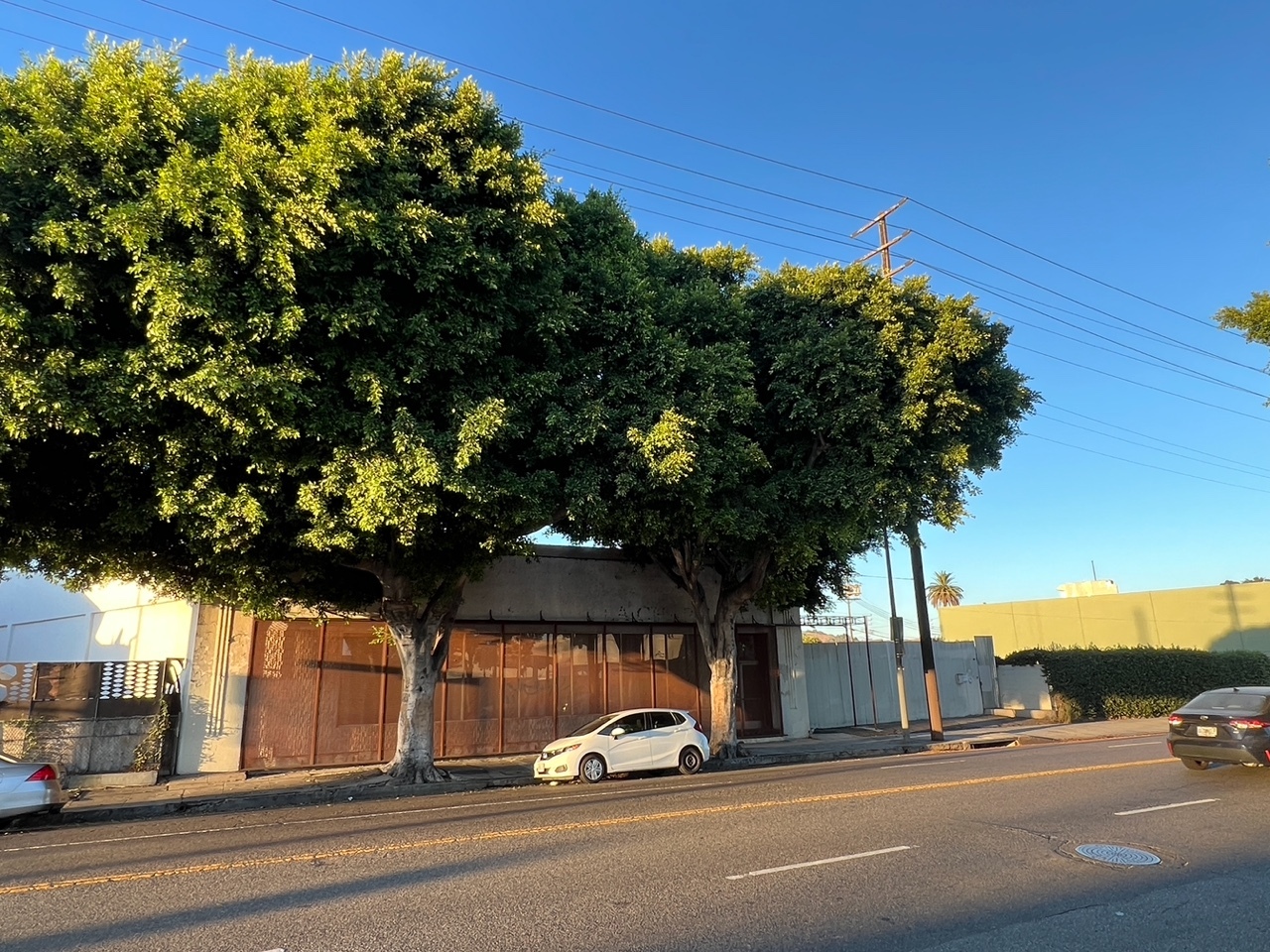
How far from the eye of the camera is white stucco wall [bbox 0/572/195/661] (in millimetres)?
19094

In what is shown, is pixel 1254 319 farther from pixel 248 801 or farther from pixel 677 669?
pixel 248 801

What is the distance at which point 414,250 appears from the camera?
37.2 feet

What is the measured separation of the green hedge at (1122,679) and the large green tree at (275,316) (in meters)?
22.2

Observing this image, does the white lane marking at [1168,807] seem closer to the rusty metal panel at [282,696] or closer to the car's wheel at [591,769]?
the car's wheel at [591,769]

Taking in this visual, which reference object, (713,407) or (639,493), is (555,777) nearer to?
(639,493)

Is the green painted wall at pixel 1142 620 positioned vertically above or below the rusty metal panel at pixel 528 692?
above

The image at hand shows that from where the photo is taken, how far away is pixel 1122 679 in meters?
28.4

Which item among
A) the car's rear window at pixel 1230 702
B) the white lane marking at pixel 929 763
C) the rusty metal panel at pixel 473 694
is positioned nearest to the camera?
the car's rear window at pixel 1230 702

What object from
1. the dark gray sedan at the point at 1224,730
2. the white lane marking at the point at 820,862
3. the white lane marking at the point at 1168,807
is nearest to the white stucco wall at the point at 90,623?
the white lane marking at the point at 820,862

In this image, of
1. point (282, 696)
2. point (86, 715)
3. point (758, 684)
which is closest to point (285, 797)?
point (282, 696)

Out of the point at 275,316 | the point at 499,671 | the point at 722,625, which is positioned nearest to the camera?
the point at 275,316

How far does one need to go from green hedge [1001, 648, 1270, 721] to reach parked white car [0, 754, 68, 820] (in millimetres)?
28024

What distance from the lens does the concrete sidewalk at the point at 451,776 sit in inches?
546

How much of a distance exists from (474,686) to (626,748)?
5.66m
